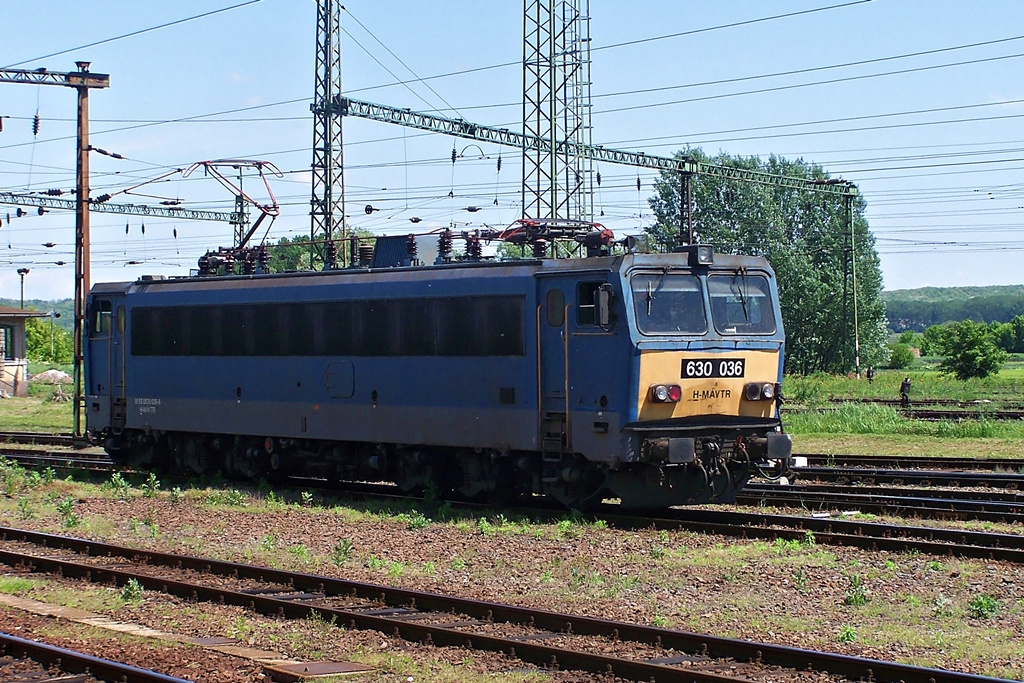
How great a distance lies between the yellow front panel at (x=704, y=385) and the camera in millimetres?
15898

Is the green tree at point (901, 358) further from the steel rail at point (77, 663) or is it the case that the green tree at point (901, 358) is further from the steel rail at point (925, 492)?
the steel rail at point (77, 663)

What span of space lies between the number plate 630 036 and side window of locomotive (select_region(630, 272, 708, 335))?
1.30ft

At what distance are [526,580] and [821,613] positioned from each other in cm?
312

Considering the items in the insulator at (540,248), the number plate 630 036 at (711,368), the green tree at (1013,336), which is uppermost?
the green tree at (1013,336)

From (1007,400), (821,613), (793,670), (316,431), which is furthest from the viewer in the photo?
(1007,400)

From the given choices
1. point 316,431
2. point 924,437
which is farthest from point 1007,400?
point 316,431

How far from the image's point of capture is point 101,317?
24625 mm

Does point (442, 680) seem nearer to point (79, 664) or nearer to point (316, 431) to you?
point (79, 664)

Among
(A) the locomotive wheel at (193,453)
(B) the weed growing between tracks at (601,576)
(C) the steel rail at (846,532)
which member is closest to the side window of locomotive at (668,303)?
(C) the steel rail at (846,532)

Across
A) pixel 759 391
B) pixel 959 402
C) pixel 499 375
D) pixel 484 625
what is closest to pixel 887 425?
pixel 959 402

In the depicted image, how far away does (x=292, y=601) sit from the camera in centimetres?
1155

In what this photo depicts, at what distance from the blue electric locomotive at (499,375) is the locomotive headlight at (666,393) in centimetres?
2

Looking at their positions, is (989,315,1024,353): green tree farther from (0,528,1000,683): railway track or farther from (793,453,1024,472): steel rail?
(0,528,1000,683): railway track

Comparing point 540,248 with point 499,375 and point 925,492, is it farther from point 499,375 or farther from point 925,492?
point 925,492
